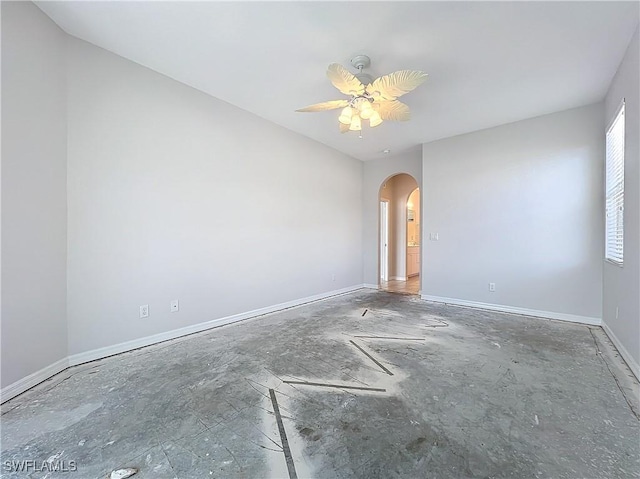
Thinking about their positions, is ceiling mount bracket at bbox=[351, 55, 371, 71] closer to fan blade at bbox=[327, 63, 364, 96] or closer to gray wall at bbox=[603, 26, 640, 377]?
fan blade at bbox=[327, 63, 364, 96]

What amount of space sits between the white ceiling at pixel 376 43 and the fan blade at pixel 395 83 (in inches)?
15.8

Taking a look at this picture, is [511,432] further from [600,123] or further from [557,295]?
[600,123]

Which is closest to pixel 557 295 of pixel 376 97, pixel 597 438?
pixel 597 438

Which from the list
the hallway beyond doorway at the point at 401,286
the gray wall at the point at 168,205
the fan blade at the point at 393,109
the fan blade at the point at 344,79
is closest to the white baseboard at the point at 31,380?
the gray wall at the point at 168,205

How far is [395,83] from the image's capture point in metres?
2.25

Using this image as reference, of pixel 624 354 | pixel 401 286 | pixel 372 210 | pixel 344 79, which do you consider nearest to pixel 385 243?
pixel 401 286

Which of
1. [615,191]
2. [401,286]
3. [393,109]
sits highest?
[393,109]

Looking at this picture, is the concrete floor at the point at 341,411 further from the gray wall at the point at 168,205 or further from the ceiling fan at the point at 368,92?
the ceiling fan at the point at 368,92

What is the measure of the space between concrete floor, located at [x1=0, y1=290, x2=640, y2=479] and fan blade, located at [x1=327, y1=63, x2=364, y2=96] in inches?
92.9

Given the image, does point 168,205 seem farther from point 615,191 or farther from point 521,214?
point 615,191

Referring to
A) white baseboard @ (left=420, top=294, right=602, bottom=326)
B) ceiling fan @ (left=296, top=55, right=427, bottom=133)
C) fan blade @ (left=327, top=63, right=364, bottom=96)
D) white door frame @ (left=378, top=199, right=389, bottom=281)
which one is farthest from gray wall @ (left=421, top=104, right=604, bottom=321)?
fan blade @ (left=327, top=63, right=364, bottom=96)

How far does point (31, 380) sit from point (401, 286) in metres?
5.86

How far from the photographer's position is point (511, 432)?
5.11 ft

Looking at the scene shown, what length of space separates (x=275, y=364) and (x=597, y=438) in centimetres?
209
